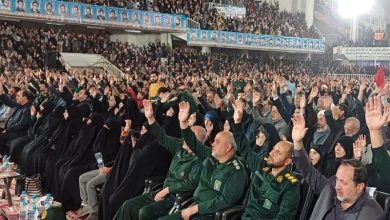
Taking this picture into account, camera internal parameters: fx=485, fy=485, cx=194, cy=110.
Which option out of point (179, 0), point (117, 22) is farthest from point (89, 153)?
point (179, 0)

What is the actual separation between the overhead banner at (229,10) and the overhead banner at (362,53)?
249 inches

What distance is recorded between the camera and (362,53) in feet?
93.2

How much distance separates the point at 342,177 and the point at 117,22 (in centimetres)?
1784

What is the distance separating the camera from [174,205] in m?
4.48

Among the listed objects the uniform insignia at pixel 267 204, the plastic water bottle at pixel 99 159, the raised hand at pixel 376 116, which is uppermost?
the raised hand at pixel 376 116

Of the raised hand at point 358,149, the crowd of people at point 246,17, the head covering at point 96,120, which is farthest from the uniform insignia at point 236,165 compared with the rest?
the crowd of people at point 246,17

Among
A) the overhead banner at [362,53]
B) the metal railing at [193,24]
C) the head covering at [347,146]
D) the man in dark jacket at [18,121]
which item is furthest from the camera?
the overhead banner at [362,53]

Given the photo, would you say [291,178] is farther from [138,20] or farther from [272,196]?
[138,20]

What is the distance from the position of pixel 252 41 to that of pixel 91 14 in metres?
9.67

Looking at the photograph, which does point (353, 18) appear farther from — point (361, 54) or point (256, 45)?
point (256, 45)

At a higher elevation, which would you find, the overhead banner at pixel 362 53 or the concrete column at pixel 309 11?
the concrete column at pixel 309 11

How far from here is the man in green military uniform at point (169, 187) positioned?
14.8ft

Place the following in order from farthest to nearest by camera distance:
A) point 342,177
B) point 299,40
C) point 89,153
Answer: point 299,40 → point 89,153 → point 342,177

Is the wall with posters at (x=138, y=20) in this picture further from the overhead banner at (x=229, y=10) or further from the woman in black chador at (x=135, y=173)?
the woman in black chador at (x=135, y=173)
